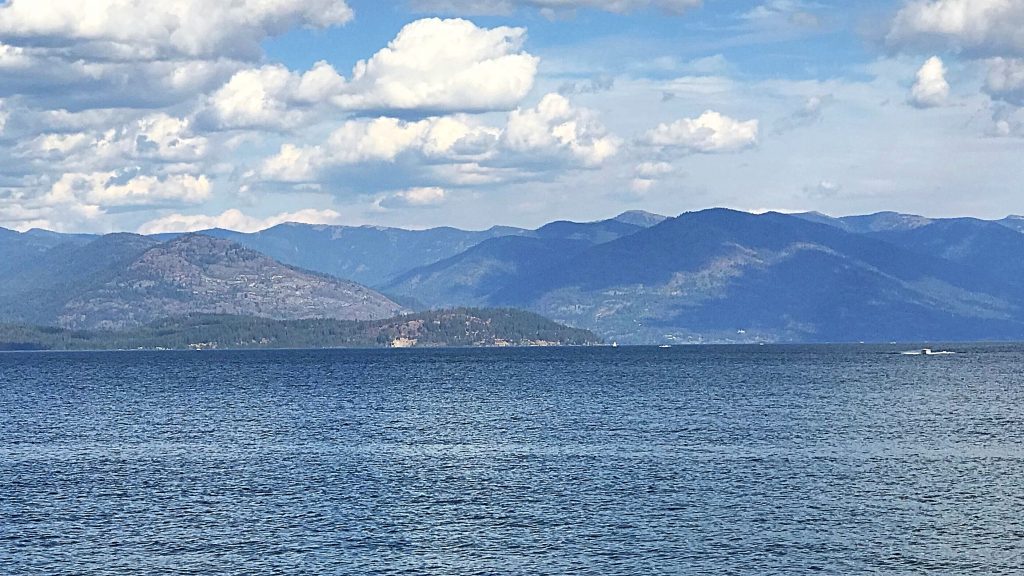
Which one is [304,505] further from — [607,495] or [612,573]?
[612,573]

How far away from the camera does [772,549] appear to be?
84500mm

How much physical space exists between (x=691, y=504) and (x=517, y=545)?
19823mm

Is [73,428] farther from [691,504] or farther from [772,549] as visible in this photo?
[772,549]

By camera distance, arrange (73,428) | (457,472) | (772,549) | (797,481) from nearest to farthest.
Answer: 1. (772,549)
2. (797,481)
3. (457,472)
4. (73,428)

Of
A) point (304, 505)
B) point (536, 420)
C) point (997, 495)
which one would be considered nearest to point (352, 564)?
point (304, 505)

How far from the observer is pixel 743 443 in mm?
144250

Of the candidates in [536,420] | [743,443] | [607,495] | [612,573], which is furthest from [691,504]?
[536,420]

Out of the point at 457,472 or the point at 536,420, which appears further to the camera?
the point at 536,420

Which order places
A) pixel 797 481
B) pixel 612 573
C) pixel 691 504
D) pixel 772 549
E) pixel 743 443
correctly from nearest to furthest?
1. pixel 612 573
2. pixel 772 549
3. pixel 691 504
4. pixel 797 481
5. pixel 743 443

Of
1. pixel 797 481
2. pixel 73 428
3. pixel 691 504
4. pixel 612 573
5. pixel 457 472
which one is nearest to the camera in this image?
pixel 612 573

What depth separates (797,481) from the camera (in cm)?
11300

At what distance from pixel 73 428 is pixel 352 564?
103 meters

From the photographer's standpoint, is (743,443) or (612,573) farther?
(743,443)

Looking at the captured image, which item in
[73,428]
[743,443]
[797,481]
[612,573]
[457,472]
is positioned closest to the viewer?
[612,573]
